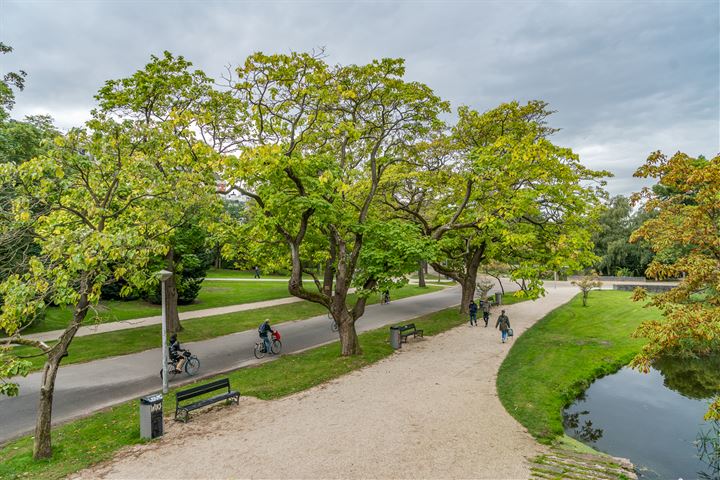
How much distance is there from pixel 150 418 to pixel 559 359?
49.6 ft

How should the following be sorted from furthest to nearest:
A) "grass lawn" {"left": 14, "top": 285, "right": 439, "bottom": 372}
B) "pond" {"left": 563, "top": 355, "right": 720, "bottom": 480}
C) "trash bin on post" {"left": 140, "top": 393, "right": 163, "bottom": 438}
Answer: "grass lawn" {"left": 14, "top": 285, "right": 439, "bottom": 372} < "pond" {"left": 563, "top": 355, "right": 720, "bottom": 480} < "trash bin on post" {"left": 140, "top": 393, "right": 163, "bottom": 438}

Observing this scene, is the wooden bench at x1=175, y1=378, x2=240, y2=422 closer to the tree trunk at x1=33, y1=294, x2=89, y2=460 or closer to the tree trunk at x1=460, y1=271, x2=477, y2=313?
the tree trunk at x1=33, y1=294, x2=89, y2=460

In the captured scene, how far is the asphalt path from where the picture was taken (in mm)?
11133

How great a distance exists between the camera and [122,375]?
1420 cm

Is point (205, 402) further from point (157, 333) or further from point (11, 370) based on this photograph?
point (157, 333)

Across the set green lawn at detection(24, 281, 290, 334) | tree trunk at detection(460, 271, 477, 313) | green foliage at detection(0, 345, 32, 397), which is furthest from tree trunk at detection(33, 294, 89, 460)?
tree trunk at detection(460, 271, 477, 313)

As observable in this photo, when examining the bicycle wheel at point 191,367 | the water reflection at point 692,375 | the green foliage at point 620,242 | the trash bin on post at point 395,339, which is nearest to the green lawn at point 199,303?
the bicycle wheel at point 191,367

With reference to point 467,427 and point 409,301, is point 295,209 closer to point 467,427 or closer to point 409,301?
point 467,427

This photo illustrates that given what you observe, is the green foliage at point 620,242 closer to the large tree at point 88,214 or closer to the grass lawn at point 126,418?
the grass lawn at point 126,418

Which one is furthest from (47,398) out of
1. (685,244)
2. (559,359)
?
(559,359)

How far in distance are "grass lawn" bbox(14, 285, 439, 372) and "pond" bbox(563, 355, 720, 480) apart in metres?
16.8

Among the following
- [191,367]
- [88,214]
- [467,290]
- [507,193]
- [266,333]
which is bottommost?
[191,367]

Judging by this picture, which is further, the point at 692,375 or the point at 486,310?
the point at 486,310

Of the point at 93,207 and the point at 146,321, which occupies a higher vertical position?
the point at 93,207
